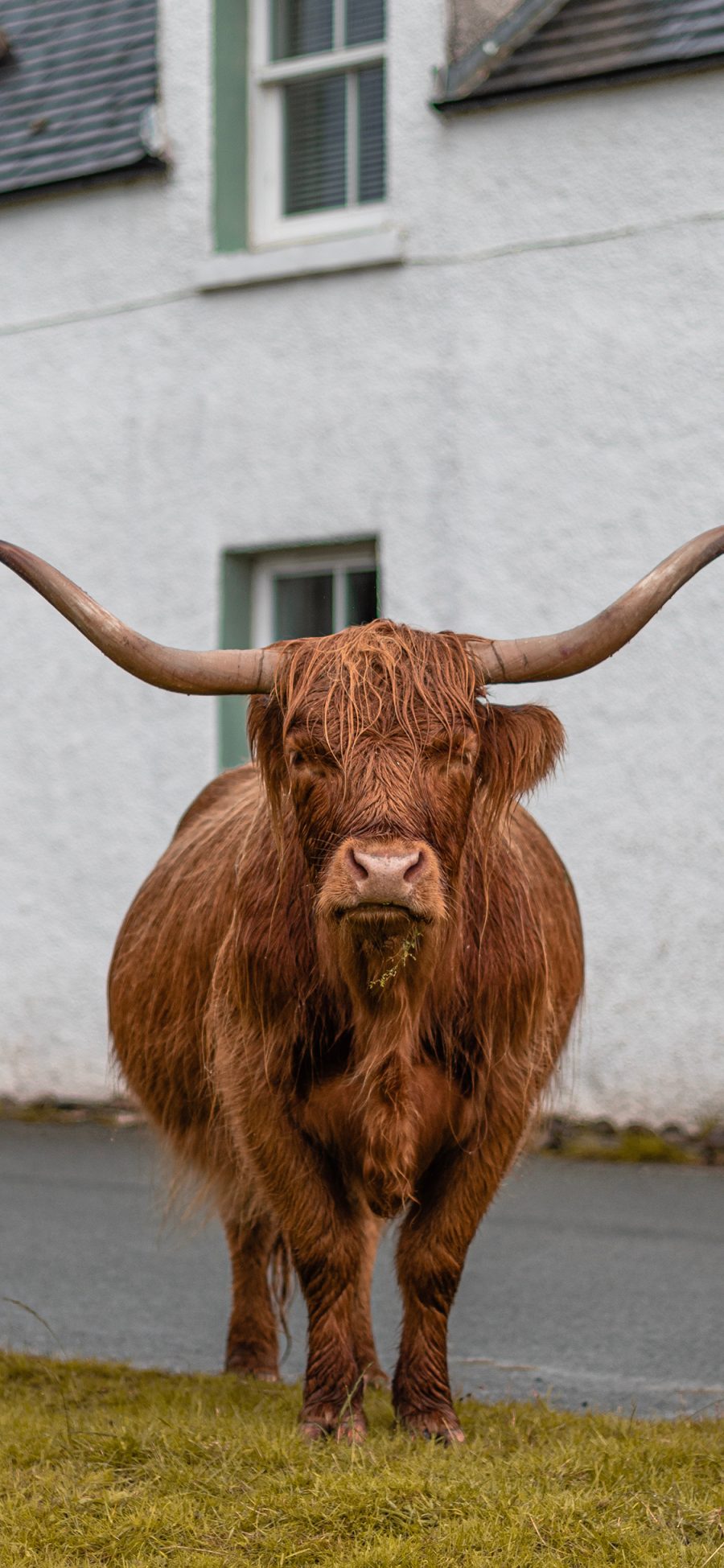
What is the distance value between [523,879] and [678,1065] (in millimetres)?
4487

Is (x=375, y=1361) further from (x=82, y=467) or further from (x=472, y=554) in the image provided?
(x=82, y=467)

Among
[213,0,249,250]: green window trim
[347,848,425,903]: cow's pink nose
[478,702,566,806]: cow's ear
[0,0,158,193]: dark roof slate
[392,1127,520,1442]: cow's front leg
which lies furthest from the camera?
[0,0,158,193]: dark roof slate

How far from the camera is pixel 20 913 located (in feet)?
32.7

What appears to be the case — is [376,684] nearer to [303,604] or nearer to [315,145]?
[303,604]

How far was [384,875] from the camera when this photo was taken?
3.07m

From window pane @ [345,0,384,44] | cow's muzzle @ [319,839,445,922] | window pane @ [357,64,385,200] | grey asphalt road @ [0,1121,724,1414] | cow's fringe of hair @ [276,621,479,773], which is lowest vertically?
grey asphalt road @ [0,1121,724,1414]

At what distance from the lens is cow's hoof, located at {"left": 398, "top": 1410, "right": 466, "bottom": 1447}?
146 inches

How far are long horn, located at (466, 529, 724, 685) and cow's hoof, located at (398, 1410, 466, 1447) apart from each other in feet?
5.12

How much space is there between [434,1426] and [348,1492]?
64 centimetres

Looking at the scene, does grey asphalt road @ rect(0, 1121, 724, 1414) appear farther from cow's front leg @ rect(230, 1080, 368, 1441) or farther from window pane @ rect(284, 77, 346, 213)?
window pane @ rect(284, 77, 346, 213)

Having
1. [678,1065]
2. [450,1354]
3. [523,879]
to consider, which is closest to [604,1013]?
[678,1065]

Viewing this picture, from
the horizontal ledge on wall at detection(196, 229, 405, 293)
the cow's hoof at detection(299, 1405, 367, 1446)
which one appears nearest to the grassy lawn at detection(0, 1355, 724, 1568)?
the cow's hoof at detection(299, 1405, 367, 1446)

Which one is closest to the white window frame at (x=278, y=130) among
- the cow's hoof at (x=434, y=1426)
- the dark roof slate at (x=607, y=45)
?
the dark roof slate at (x=607, y=45)

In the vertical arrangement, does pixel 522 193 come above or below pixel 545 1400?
above
